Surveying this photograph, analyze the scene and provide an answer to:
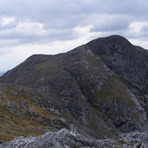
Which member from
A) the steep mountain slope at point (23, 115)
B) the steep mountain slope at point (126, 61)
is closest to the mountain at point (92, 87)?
the steep mountain slope at point (126, 61)

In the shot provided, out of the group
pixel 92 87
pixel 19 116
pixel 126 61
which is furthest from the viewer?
pixel 126 61

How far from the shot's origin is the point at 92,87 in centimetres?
11850

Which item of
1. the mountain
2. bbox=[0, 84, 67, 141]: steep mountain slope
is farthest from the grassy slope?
the mountain

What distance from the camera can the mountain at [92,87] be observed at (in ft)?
313

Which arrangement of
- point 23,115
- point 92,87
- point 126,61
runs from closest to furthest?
point 23,115 < point 92,87 < point 126,61

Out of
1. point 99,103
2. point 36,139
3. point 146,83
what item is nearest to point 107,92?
point 99,103

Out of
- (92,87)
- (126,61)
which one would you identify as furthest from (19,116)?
(126,61)

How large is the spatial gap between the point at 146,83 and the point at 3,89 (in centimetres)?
8960

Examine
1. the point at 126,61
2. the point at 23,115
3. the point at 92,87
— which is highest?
the point at 126,61

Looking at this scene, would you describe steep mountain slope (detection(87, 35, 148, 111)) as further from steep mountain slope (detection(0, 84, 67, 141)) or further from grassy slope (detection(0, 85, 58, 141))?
grassy slope (detection(0, 85, 58, 141))

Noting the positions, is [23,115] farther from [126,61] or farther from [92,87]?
[126,61]

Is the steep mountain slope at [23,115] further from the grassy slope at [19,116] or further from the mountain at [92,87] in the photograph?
the mountain at [92,87]

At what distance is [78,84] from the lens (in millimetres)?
117688

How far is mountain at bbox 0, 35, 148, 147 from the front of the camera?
95.2 meters
